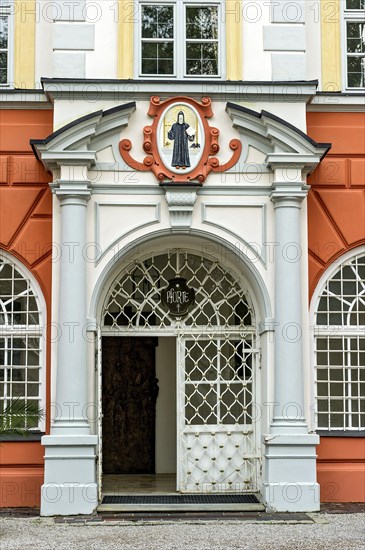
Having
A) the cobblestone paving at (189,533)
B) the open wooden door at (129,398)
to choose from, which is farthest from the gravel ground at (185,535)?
the open wooden door at (129,398)

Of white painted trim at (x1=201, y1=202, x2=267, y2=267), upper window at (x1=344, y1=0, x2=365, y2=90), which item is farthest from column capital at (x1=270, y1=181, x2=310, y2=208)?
upper window at (x1=344, y1=0, x2=365, y2=90)

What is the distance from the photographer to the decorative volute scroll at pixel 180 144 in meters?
12.4

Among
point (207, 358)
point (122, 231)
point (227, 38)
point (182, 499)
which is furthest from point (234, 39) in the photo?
point (182, 499)

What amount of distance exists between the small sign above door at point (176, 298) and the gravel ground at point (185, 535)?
2842 millimetres

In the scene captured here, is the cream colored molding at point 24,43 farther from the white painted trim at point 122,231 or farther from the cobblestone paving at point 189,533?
the cobblestone paving at point 189,533

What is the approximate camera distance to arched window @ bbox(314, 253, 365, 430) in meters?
12.9

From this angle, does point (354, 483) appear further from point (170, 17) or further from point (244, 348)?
point (170, 17)

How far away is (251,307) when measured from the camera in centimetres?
1300

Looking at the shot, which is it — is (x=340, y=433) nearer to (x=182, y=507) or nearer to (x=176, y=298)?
(x=182, y=507)

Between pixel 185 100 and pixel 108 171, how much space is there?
127 cm

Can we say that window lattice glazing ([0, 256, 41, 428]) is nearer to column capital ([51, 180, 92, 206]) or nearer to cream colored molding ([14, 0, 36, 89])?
column capital ([51, 180, 92, 206])

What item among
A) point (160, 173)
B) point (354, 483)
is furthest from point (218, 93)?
point (354, 483)

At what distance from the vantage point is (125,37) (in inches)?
503

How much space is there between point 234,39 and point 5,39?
293 cm
